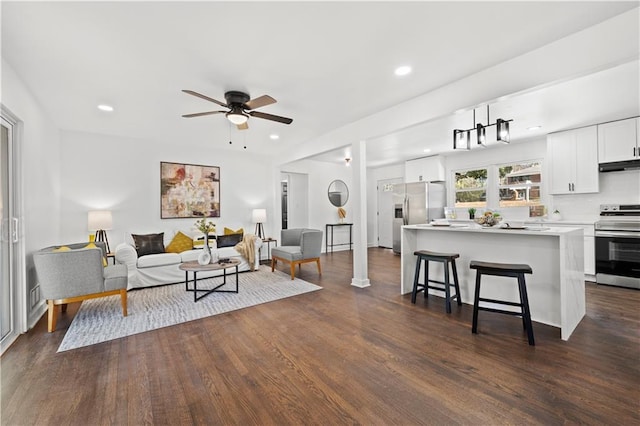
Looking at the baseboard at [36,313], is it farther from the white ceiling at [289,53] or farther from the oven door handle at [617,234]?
the oven door handle at [617,234]

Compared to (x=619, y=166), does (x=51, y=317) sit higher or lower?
lower

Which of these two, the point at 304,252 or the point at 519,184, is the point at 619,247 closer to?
the point at 519,184

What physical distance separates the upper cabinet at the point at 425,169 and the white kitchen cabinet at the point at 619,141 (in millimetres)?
2681

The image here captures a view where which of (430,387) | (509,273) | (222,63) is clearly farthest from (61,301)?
(509,273)

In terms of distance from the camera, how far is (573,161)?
15.1ft

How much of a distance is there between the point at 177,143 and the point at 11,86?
294 centimetres

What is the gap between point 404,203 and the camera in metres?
6.98

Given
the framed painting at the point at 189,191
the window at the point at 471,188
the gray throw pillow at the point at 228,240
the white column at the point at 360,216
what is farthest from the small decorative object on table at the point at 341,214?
the white column at the point at 360,216

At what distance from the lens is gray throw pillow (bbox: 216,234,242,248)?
5402 millimetres

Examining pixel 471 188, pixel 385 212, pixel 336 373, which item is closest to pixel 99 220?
pixel 336 373

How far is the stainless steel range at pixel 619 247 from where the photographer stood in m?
3.90

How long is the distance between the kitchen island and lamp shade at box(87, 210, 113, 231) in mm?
4980

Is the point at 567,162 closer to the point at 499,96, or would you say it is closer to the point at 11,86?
the point at 499,96

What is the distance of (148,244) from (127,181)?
1305 millimetres
